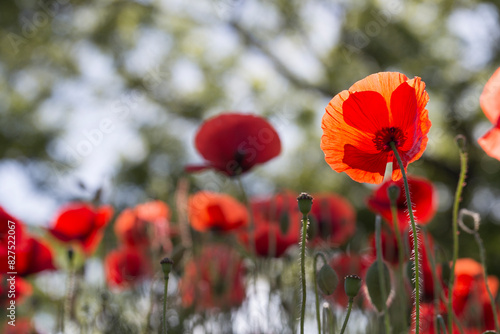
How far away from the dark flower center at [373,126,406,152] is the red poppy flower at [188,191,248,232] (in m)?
0.73

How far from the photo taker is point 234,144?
104 cm

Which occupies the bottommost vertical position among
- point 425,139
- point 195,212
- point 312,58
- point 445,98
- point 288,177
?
point 425,139

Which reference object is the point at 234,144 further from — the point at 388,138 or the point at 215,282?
the point at 388,138

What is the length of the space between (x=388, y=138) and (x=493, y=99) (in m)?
0.13

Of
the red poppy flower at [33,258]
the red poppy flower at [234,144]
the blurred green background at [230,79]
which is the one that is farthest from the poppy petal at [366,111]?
the blurred green background at [230,79]

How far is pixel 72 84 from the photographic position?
4.79 metres

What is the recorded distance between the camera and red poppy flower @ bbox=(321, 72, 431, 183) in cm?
59

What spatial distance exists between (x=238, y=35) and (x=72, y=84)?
130cm

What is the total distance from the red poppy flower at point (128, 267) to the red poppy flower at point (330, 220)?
36cm

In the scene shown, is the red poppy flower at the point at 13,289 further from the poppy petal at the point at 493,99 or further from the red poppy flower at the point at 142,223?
the poppy petal at the point at 493,99

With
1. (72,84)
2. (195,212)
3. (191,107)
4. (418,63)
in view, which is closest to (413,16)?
(418,63)

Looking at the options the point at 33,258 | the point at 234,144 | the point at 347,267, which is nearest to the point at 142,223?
the point at 33,258

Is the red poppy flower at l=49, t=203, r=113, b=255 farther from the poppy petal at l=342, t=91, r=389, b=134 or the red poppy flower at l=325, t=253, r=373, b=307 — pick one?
the poppy petal at l=342, t=91, r=389, b=134

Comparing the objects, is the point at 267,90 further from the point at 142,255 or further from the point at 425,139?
the point at 425,139
